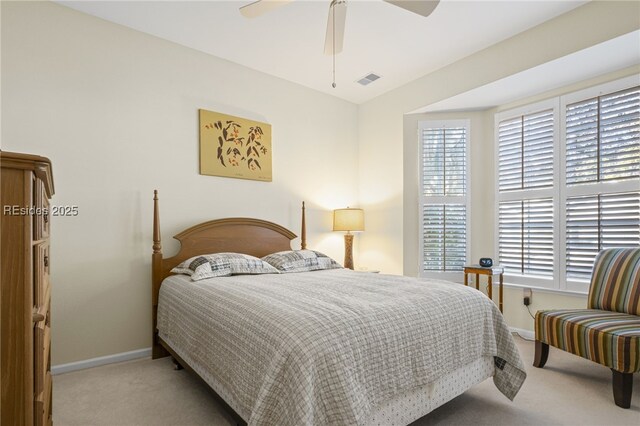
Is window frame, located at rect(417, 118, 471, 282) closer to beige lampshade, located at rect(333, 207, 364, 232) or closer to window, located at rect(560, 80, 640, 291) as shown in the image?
beige lampshade, located at rect(333, 207, 364, 232)

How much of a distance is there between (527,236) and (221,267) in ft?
9.97

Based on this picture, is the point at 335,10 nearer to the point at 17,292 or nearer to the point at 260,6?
the point at 260,6

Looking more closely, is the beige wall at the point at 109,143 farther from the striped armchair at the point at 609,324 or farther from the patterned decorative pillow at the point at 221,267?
the striped armchair at the point at 609,324

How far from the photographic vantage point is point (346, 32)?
3.02m

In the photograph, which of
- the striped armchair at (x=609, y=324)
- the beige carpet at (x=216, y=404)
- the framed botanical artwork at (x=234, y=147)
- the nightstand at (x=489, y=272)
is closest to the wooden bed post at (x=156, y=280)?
the beige carpet at (x=216, y=404)

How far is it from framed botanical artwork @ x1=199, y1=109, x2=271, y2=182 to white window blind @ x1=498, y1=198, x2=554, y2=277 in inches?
104

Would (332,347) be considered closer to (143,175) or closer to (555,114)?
(143,175)

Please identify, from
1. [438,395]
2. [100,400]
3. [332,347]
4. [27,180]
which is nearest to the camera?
Result: [27,180]

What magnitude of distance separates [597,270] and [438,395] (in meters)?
1.96

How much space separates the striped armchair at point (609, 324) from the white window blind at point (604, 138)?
74 cm

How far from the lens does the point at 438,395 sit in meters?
1.78

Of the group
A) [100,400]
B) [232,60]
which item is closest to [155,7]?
[232,60]

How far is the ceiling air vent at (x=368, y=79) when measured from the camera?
386cm

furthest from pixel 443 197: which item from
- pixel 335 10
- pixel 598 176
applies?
pixel 335 10
